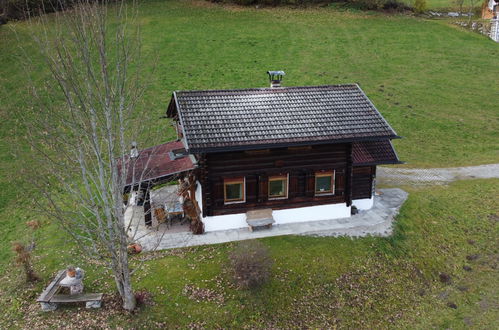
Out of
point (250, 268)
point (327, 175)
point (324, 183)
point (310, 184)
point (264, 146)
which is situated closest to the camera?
point (250, 268)

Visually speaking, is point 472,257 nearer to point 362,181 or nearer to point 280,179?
point 362,181

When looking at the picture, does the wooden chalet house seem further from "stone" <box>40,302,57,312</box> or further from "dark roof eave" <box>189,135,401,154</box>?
"stone" <box>40,302,57,312</box>

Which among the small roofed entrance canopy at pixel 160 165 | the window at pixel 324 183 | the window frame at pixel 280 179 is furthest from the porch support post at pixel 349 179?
the small roofed entrance canopy at pixel 160 165

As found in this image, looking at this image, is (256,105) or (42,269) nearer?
(42,269)

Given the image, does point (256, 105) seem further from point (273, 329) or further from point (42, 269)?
point (42, 269)

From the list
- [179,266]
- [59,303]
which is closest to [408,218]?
[179,266]

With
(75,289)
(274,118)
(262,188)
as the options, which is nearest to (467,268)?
(262,188)

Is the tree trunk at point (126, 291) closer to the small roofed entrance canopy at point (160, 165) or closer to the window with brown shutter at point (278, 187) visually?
the small roofed entrance canopy at point (160, 165)

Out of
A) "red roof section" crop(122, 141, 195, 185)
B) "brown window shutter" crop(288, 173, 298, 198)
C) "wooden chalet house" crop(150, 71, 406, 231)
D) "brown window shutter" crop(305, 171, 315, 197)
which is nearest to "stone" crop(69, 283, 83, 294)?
"red roof section" crop(122, 141, 195, 185)
